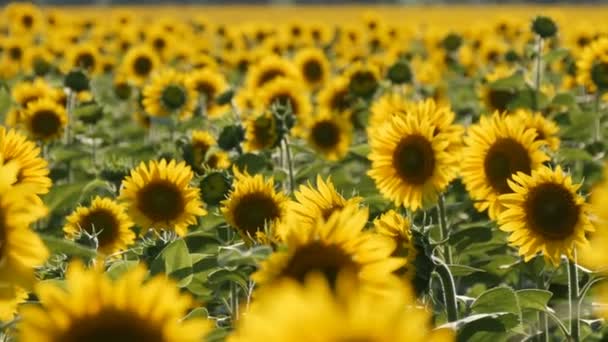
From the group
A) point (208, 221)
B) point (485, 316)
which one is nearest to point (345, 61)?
point (208, 221)

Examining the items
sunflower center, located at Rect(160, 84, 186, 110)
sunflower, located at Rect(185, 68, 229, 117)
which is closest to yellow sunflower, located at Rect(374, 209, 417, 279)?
sunflower center, located at Rect(160, 84, 186, 110)

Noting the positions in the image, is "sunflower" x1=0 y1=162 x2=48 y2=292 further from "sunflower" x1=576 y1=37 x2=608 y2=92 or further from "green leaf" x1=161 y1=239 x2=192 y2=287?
"sunflower" x1=576 y1=37 x2=608 y2=92

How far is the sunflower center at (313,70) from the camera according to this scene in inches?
286

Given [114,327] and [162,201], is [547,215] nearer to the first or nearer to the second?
[162,201]

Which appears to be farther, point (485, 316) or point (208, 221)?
point (208, 221)

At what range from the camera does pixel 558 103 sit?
518cm

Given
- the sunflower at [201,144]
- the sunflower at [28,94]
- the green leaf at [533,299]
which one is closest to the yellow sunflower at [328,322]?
the green leaf at [533,299]

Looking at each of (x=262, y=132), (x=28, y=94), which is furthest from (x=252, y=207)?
(x=28, y=94)

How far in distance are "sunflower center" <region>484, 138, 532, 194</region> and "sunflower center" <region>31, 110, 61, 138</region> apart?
2.58 metres

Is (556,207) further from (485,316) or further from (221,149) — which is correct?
(221,149)

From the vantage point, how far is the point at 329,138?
5332mm

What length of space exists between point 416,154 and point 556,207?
61cm

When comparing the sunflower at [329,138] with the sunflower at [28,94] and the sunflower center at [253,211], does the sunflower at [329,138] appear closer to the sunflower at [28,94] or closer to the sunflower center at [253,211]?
the sunflower at [28,94]

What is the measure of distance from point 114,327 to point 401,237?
1043 mm
